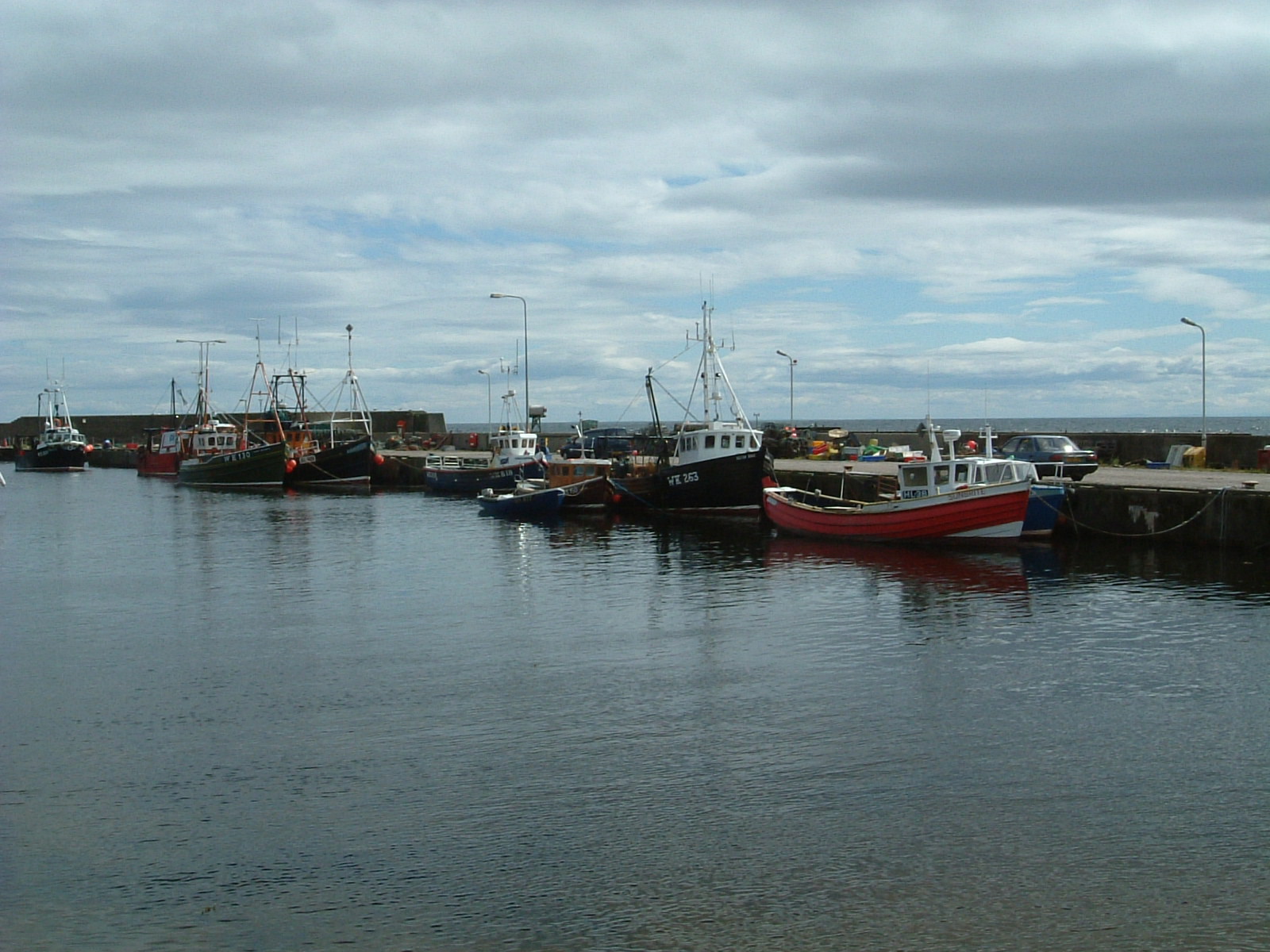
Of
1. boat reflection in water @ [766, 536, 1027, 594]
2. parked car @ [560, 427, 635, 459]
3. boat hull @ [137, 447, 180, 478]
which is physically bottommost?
boat reflection in water @ [766, 536, 1027, 594]

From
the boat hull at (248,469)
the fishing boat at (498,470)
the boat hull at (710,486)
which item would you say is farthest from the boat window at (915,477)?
the boat hull at (248,469)

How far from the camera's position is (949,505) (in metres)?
34.9

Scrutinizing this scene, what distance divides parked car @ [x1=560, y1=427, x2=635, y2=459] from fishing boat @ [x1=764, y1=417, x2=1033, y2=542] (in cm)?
3230

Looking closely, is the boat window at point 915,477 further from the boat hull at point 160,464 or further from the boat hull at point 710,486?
the boat hull at point 160,464

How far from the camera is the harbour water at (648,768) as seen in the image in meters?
10.2

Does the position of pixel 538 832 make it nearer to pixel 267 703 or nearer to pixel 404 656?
pixel 267 703

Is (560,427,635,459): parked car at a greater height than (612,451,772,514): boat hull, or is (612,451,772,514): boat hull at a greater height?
(560,427,635,459): parked car

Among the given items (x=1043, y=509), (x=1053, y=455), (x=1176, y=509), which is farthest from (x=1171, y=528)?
(x=1053, y=455)

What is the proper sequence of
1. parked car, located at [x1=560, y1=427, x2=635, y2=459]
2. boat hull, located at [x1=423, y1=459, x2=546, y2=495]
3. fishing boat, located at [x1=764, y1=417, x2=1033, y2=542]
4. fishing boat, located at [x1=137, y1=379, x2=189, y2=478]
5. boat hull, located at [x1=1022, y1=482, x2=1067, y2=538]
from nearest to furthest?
fishing boat, located at [x1=764, y1=417, x2=1033, y2=542] → boat hull, located at [x1=1022, y1=482, x2=1067, y2=538] → boat hull, located at [x1=423, y1=459, x2=546, y2=495] → parked car, located at [x1=560, y1=427, x2=635, y2=459] → fishing boat, located at [x1=137, y1=379, x2=189, y2=478]

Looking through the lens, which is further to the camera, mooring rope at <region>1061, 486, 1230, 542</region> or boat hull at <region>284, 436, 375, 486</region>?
boat hull at <region>284, 436, 375, 486</region>

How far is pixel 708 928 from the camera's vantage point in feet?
32.2

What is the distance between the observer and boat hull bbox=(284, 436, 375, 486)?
7562cm

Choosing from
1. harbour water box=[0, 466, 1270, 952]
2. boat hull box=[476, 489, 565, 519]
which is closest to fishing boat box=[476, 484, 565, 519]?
boat hull box=[476, 489, 565, 519]

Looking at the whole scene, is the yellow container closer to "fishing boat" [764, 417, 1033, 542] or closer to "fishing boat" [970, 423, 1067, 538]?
"fishing boat" [970, 423, 1067, 538]
